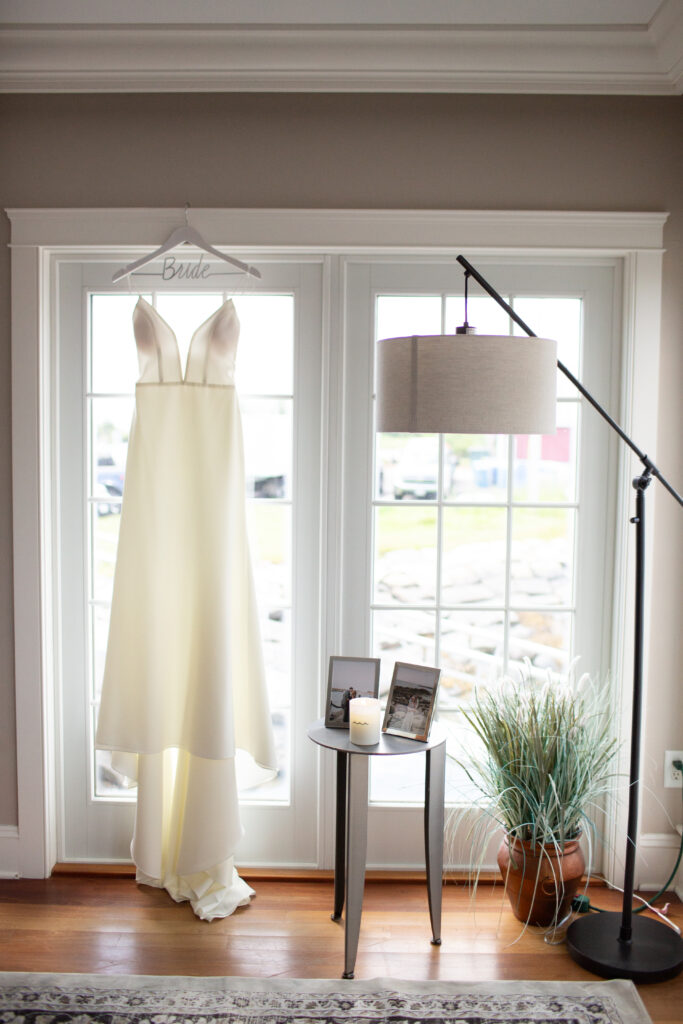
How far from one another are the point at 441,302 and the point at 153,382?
96 cm

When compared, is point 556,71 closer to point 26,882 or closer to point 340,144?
point 340,144

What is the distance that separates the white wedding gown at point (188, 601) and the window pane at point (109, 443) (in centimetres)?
27

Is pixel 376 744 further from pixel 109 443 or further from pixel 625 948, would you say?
pixel 109 443

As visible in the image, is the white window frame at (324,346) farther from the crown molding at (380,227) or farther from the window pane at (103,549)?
the window pane at (103,549)

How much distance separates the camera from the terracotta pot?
8.05 feet

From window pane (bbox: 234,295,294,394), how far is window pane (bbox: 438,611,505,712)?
0.96m

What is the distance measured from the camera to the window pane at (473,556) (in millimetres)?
2824

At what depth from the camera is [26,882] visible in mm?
2797

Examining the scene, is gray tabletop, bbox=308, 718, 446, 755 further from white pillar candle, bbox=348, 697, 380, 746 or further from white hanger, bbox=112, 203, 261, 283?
white hanger, bbox=112, 203, 261, 283

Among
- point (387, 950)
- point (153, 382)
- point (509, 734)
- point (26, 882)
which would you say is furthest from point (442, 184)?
point (26, 882)

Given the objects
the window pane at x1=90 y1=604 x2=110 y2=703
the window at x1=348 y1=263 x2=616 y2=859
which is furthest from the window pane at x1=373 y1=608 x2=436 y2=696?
the window pane at x1=90 y1=604 x2=110 y2=703

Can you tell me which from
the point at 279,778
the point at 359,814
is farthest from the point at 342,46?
the point at 279,778

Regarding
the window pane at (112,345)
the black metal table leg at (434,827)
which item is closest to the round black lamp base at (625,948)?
the black metal table leg at (434,827)

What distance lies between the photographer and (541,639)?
286cm
